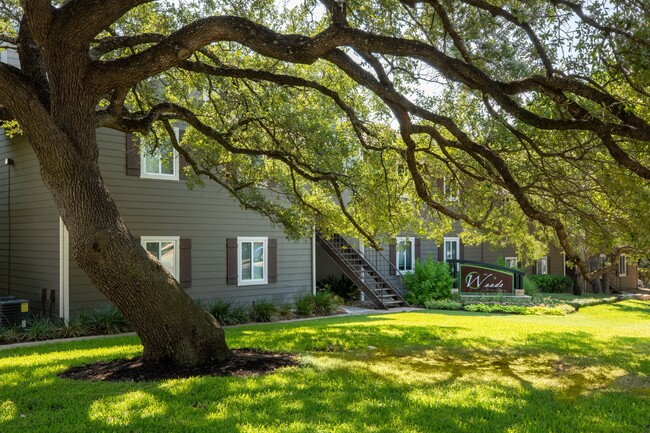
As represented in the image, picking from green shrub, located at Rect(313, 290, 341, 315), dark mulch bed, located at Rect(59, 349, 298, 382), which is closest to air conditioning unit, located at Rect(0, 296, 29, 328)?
dark mulch bed, located at Rect(59, 349, 298, 382)

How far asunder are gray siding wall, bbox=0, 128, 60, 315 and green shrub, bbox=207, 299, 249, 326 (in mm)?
3417

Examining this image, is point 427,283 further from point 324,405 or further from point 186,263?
point 324,405

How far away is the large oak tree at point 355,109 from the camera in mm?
6434

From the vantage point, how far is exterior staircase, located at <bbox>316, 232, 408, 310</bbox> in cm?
1769

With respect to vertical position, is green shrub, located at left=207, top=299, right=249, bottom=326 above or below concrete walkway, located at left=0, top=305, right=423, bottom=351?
above

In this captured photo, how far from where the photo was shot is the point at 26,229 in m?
14.0

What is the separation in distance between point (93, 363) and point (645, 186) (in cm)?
799

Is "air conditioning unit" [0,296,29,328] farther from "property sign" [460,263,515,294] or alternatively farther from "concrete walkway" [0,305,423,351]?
"property sign" [460,263,515,294]

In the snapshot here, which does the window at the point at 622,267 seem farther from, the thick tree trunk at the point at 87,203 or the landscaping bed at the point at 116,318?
the thick tree trunk at the point at 87,203

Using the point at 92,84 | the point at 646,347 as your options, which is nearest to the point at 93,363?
the point at 92,84

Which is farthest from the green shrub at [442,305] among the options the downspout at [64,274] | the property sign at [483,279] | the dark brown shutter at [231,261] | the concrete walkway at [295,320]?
the downspout at [64,274]

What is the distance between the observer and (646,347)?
32.7 ft

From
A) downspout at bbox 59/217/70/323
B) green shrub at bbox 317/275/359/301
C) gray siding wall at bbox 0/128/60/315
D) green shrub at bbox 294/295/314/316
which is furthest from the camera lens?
green shrub at bbox 317/275/359/301

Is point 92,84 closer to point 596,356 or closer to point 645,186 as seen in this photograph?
point 645,186
